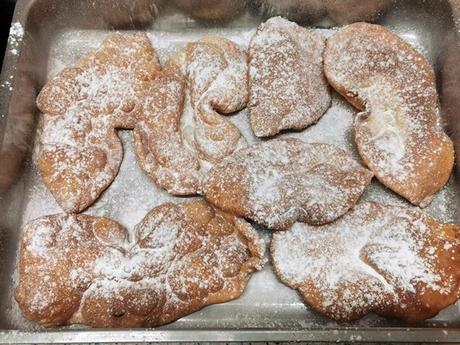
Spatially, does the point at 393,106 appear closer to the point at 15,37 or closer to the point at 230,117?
the point at 230,117

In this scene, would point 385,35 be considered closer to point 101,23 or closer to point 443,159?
point 443,159

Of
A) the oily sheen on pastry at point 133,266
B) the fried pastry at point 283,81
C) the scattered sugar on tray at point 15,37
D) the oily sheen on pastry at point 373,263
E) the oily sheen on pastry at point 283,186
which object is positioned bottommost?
the oily sheen on pastry at point 133,266

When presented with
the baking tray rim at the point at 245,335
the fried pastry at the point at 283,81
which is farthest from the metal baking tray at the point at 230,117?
the fried pastry at the point at 283,81

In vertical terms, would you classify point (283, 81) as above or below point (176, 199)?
above

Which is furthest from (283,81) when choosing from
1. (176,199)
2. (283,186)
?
(176,199)

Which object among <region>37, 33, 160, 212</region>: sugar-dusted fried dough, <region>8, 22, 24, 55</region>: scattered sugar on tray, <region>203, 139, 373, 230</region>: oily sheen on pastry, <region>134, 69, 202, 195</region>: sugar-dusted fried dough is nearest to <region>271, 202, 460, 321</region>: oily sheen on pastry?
<region>203, 139, 373, 230</region>: oily sheen on pastry

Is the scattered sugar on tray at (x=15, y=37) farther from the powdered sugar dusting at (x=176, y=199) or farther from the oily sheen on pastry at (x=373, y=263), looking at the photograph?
the oily sheen on pastry at (x=373, y=263)

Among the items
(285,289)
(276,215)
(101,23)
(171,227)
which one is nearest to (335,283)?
(285,289)

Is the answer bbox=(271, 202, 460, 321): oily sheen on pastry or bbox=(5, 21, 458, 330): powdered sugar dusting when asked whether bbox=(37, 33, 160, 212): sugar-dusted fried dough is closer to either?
bbox=(5, 21, 458, 330): powdered sugar dusting

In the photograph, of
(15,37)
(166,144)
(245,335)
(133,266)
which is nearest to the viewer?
(245,335)
